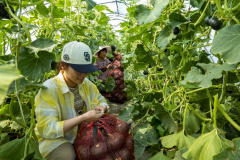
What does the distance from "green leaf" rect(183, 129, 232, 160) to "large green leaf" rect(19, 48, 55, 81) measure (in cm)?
78

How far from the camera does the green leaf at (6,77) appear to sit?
0.26 m

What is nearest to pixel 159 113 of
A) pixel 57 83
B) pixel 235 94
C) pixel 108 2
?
pixel 235 94

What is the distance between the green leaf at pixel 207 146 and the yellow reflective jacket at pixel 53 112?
0.76m

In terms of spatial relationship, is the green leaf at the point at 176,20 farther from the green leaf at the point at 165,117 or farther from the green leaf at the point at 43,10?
the green leaf at the point at 43,10

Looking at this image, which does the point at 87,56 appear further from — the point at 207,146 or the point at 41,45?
the point at 207,146

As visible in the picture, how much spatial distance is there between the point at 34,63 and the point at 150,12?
69 cm

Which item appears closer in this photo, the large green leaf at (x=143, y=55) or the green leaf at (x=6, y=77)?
the green leaf at (x=6, y=77)

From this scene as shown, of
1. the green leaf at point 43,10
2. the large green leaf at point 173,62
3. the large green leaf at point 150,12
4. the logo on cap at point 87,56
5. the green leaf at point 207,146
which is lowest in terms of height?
the green leaf at point 207,146

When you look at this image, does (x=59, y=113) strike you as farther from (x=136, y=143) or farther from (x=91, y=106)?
(x=136, y=143)

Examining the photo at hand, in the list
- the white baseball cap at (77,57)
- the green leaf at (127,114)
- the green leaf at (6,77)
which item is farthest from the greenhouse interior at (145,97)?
the green leaf at (6,77)

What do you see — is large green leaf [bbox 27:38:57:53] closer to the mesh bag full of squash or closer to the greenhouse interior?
the greenhouse interior

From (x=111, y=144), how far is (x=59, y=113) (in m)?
0.43

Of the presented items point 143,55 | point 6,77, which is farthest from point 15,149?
point 143,55

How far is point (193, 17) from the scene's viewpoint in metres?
1.01
